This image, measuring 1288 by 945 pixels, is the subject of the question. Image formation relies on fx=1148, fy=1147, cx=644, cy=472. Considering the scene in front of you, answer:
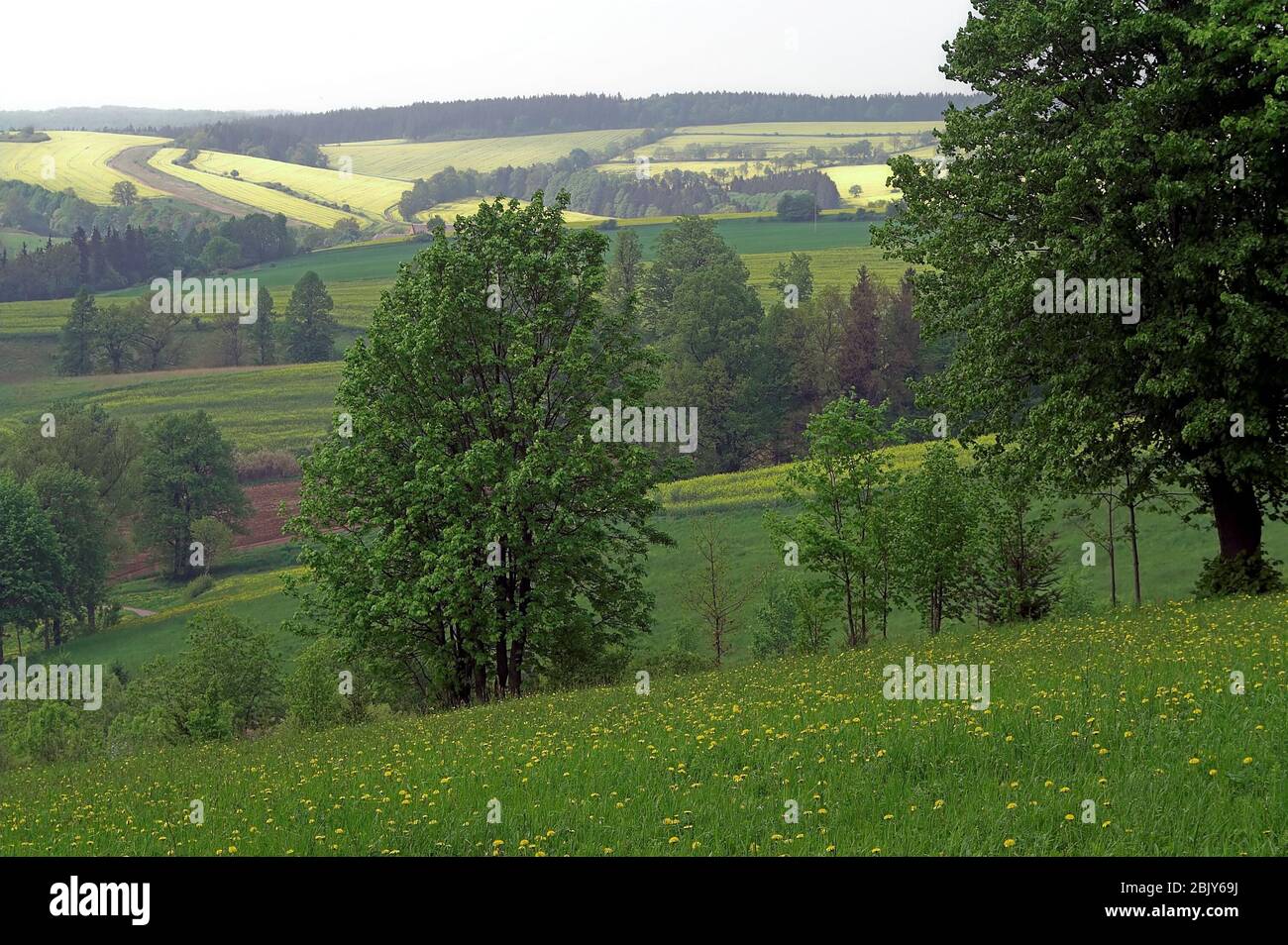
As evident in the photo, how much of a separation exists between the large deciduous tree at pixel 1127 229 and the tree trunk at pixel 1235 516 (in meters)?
0.08

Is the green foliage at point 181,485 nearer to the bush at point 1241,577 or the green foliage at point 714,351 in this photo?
the green foliage at point 714,351

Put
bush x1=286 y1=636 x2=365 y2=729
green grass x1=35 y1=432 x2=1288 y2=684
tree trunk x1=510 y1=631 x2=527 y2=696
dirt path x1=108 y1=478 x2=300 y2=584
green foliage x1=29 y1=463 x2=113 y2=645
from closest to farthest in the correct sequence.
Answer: tree trunk x1=510 y1=631 x2=527 y2=696 → bush x1=286 y1=636 x2=365 y2=729 → green grass x1=35 y1=432 x2=1288 y2=684 → green foliage x1=29 y1=463 x2=113 y2=645 → dirt path x1=108 y1=478 x2=300 y2=584

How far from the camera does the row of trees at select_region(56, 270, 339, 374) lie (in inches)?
6462

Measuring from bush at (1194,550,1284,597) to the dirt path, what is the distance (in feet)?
295

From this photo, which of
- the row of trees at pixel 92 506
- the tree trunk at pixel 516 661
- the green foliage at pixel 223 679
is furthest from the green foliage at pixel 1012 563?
the row of trees at pixel 92 506

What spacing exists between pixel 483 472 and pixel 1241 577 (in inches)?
765

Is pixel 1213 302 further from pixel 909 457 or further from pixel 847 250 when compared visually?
pixel 847 250

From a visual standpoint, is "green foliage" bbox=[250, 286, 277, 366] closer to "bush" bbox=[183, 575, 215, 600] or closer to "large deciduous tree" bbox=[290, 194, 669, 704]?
"bush" bbox=[183, 575, 215, 600]

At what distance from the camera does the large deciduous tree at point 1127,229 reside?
24391 millimetres

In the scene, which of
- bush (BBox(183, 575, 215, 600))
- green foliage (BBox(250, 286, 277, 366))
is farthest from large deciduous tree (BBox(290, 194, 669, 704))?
green foliage (BBox(250, 286, 277, 366))

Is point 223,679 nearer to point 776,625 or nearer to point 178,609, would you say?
point 776,625

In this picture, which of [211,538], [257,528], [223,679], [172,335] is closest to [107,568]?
[211,538]

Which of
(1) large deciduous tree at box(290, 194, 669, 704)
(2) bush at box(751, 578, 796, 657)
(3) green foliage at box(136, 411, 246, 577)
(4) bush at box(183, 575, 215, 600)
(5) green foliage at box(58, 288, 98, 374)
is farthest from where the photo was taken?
(5) green foliage at box(58, 288, 98, 374)

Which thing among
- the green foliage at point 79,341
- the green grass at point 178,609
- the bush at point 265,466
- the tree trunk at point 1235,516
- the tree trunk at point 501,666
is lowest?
the green grass at point 178,609
